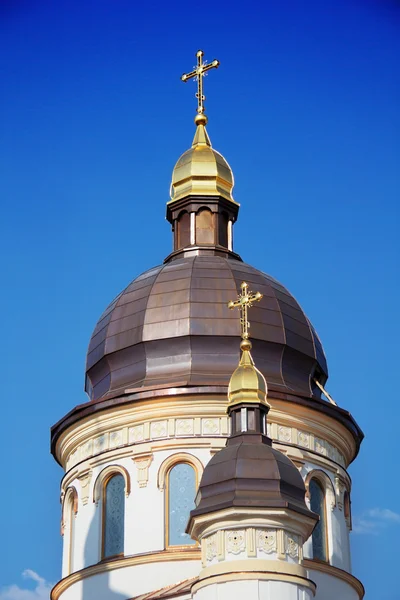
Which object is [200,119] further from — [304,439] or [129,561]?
[129,561]

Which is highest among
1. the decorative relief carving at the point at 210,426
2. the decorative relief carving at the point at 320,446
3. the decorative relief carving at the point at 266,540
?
the decorative relief carving at the point at 320,446

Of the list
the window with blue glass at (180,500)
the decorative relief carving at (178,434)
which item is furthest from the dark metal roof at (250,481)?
the decorative relief carving at (178,434)

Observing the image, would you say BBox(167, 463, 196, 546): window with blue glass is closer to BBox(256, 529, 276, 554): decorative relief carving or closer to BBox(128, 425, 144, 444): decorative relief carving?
BBox(128, 425, 144, 444): decorative relief carving

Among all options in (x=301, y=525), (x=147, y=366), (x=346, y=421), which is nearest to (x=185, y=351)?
(x=147, y=366)

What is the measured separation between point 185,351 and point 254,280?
2319mm

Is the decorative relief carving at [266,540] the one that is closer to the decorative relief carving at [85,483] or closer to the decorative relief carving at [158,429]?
the decorative relief carving at [158,429]

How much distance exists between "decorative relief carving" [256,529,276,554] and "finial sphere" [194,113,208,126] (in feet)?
44.5

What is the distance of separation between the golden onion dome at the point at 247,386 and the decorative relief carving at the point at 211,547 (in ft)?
8.37

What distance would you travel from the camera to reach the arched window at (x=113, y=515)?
29297mm

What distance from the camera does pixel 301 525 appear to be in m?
24.9

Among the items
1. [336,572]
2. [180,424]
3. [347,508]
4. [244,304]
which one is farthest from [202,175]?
[336,572]

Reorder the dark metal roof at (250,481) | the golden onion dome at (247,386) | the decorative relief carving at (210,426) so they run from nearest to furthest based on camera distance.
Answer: the dark metal roof at (250,481), the golden onion dome at (247,386), the decorative relief carving at (210,426)

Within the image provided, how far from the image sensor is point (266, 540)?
24500mm

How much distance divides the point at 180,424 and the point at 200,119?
884 cm
